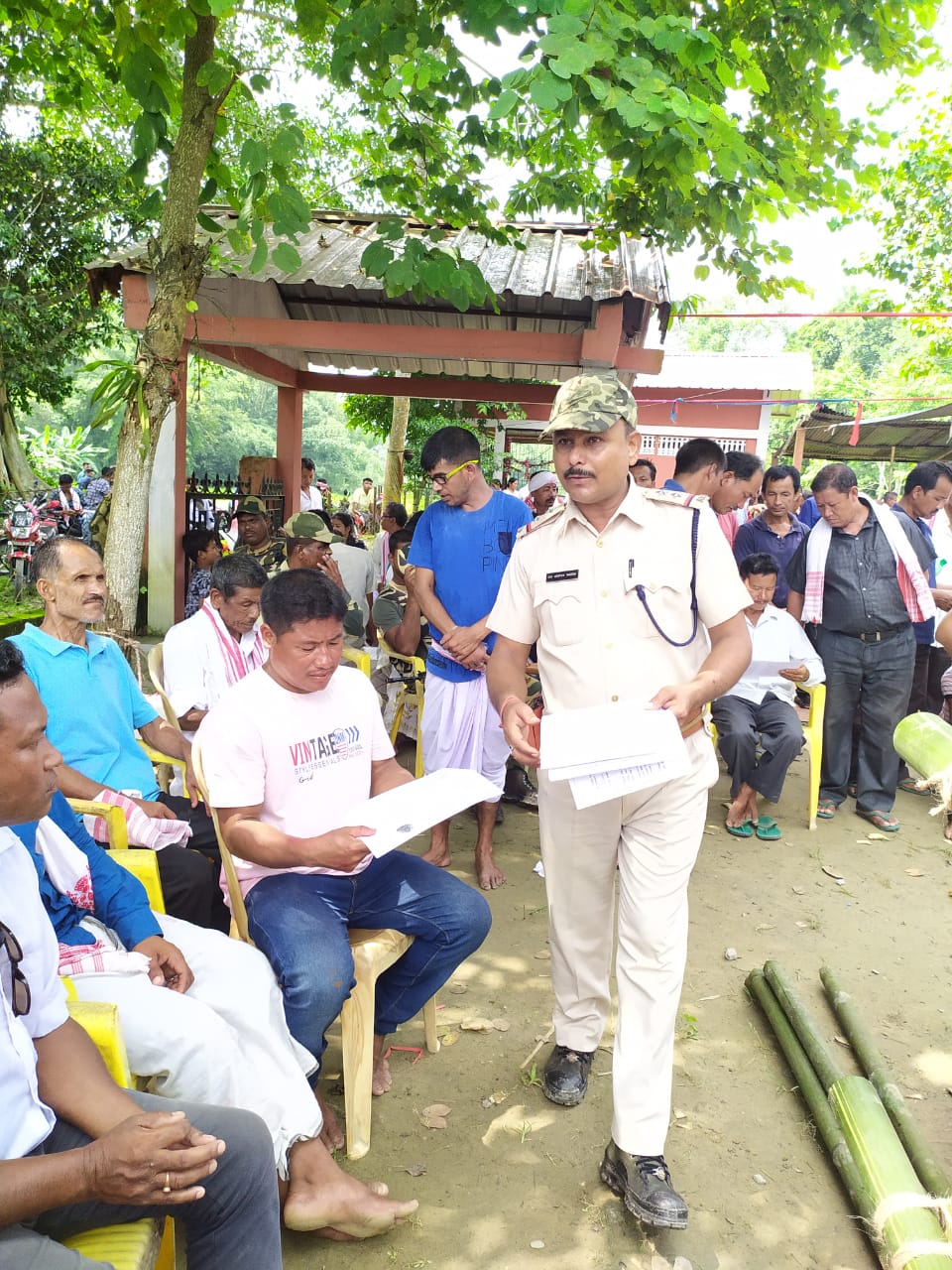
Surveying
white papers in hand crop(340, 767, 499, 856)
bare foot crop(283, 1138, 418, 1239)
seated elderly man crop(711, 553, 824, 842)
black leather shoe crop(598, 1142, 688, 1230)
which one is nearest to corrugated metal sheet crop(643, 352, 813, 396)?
seated elderly man crop(711, 553, 824, 842)

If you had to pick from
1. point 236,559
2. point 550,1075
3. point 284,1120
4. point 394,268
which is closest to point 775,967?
point 550,1075

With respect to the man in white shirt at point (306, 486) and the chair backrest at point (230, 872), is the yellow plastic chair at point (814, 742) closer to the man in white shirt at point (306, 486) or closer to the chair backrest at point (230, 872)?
the chair backrest at point (230, 872)

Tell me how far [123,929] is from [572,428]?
Answer: 1.77 m

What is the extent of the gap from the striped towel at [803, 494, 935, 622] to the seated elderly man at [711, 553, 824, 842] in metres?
0.26

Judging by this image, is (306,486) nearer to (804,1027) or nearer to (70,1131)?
(804,1027)

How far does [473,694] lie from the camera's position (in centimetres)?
441

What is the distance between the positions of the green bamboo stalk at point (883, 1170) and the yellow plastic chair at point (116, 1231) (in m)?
1.62

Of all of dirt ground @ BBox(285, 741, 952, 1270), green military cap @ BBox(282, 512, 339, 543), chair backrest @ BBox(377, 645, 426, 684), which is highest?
green military cap @ BBox(282, 512, 339, 543)

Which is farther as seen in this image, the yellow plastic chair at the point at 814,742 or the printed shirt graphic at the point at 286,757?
the yellow plastic chair at the point at 814,742

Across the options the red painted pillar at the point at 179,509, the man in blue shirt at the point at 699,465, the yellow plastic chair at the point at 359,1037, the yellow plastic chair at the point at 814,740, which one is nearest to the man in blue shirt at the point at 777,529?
the yellow plastic chair at the point at 814,740

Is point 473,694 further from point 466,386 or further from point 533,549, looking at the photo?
point 466,386

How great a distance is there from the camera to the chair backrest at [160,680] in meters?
4.04

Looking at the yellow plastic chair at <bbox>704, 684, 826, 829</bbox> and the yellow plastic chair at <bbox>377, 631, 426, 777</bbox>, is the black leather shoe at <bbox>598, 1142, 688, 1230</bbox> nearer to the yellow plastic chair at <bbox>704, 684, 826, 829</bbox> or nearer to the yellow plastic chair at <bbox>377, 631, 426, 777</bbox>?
the yellow plastic chair at <bbox>377, 631, 426, 777</bbox>

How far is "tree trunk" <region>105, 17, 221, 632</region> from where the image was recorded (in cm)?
441
